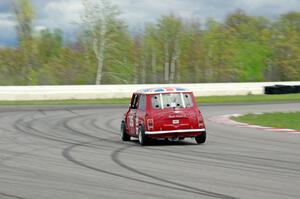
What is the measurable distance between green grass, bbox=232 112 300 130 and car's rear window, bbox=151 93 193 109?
20.2 feet

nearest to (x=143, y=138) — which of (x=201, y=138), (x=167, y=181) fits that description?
(x=201, y=138)

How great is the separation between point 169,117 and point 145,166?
13.5ft

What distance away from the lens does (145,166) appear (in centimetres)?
1079

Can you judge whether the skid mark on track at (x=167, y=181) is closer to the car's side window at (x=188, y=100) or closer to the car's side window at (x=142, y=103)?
the car's side window at (x=142, y=103)

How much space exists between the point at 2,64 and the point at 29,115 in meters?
44.1

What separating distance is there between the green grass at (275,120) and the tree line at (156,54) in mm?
33685

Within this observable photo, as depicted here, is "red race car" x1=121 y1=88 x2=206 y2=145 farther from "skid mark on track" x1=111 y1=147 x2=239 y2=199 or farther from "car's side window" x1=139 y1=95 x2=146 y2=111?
"skid mark on track" x1=111 y1=147 x2=239 y2=199

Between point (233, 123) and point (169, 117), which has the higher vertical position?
point (169, 117)

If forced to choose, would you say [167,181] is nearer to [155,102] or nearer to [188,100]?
[155,102]

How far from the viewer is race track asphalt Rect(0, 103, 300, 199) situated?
8016 millimetres

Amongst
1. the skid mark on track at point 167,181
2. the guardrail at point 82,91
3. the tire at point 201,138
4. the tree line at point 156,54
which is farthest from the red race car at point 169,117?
the tree line at point 156,54

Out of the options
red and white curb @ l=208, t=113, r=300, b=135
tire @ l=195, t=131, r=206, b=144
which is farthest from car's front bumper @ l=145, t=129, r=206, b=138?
red and white curb @ l=208, t=113, r=300, b=135

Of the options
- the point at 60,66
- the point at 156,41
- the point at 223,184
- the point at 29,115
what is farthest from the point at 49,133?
the point at 156,41

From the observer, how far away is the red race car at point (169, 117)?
14805 millimetres
